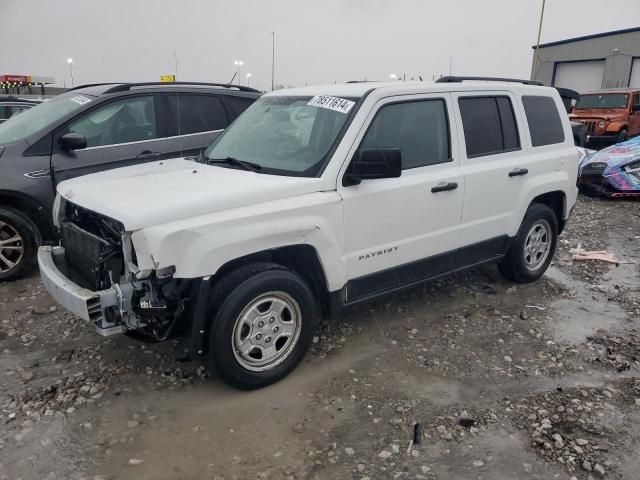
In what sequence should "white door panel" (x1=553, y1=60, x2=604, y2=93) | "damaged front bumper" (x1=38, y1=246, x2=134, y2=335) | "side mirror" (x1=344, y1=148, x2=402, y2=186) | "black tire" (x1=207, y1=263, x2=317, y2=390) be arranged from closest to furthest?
"damaged front bumper" (x1=38, y1=246, x2=134, y2=335) < "black tire" (x1=207, y1=263, x2=317, y2=390) < "side mirror" (x1=344, y1=148, x2=402, y2=186) < "white door panel" (x1=553, y1=60, x2=604, y2=93)

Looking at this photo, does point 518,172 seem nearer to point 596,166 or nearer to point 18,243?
point 18,243

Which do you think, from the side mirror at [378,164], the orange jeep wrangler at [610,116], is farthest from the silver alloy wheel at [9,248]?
the orange jeep wrangler at [610,116]

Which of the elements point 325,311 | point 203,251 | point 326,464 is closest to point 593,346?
point 325,311

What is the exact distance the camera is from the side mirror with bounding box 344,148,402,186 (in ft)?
11.1

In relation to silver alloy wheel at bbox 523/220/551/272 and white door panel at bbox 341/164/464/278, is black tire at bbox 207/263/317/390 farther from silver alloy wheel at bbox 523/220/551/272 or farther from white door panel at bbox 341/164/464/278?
silver alloy wheel at bbox 523/220/551/272

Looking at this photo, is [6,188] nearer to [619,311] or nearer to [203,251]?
[203,251]

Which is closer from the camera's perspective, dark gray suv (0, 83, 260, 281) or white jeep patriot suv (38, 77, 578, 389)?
white jeep patriot suv (38, 77, 578, 389)

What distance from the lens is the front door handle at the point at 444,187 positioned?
4066 mm

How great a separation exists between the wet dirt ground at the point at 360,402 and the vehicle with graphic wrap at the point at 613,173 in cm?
578

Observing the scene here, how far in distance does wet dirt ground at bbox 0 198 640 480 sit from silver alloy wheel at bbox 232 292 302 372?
0.22 metres

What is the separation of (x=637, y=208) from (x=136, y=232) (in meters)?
9.07

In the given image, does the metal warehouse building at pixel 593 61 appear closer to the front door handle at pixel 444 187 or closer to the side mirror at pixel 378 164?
the front door handle at pixel 444 187

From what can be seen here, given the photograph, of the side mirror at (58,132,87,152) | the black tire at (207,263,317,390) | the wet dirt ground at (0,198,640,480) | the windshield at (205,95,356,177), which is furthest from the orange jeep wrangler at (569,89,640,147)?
the black tire at (207,263,317,390)

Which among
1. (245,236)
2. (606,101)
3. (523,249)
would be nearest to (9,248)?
(245,236)
